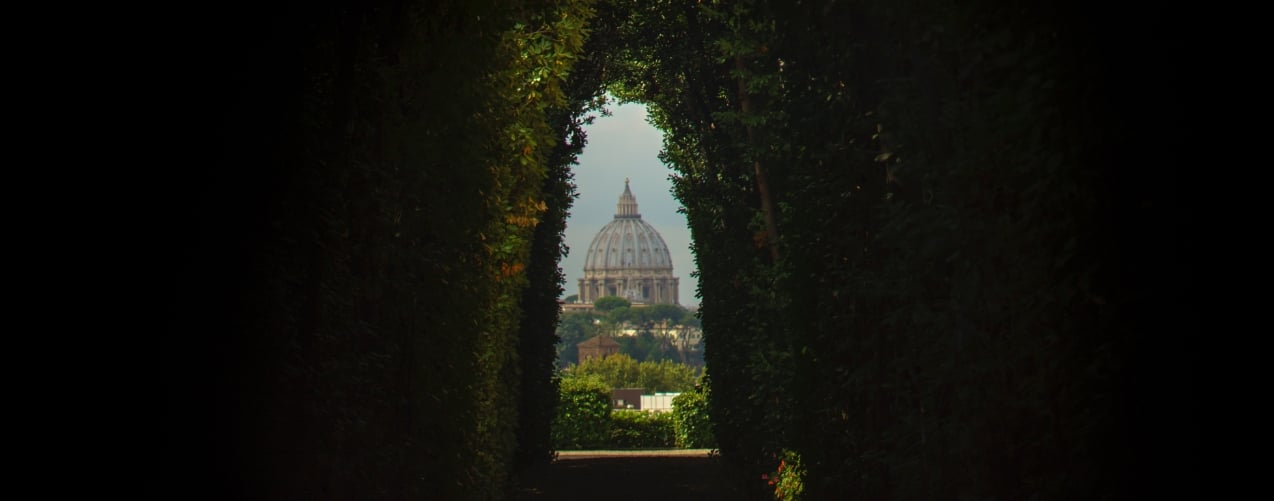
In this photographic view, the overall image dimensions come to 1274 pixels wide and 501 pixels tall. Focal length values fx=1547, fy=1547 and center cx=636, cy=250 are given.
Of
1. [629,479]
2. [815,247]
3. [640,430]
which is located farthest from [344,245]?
[640,430]

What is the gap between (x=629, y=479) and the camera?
31.8 meters

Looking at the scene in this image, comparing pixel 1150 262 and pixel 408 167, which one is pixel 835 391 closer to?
pixel 408 167

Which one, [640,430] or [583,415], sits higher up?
[583,415]

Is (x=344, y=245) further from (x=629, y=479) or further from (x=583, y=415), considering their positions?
(x=583, y=415)

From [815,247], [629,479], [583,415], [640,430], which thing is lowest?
[629,479]

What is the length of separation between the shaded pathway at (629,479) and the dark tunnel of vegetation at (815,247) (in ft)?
30.2

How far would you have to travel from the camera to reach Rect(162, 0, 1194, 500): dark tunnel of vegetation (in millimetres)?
6910

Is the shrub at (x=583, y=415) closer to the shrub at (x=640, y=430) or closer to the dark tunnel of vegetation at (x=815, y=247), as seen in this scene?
the shrub at (x=640, y=430)

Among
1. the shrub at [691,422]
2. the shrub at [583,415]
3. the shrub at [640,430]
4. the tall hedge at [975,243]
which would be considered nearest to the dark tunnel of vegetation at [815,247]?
the tall hedge at [975,243]

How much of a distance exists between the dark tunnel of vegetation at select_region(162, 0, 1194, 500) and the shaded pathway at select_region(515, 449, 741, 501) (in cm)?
919

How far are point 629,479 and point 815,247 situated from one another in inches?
747

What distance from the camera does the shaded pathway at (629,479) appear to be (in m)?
26.8

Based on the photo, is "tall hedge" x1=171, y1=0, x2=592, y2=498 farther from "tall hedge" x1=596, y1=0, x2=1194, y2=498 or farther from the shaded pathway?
the shaded pathway

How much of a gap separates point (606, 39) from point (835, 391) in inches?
558
